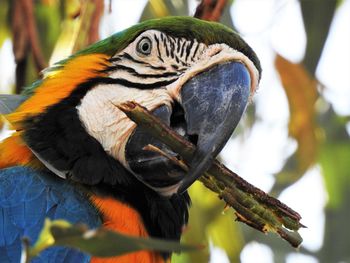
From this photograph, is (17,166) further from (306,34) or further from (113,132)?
(306,34)

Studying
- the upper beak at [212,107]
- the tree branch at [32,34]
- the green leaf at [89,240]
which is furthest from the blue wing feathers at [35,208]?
the green leaf at [89,240]

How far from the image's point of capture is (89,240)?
1.11 meters

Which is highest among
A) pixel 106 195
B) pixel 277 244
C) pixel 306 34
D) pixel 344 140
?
pixel 306 34

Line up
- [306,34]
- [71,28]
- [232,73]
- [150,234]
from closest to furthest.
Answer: [232,73], [150,234], [71,28], [306,34]

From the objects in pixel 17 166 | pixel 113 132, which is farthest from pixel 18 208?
pixel 113 132

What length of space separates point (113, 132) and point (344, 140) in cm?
122

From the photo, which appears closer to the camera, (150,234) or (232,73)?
(232,73)

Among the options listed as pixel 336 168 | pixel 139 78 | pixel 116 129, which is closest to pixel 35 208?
pixel 116 129

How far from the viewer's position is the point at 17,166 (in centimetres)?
189

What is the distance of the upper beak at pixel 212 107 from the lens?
1.62 m

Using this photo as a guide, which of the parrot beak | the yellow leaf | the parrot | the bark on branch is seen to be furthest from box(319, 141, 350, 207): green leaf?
the bark on branch

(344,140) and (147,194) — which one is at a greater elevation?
(147,194)

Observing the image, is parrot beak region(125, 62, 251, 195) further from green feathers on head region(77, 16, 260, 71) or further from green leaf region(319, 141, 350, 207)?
green leaf region(319, 141, 350, 207)

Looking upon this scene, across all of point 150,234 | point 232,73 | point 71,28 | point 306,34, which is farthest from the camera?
point 306,34
